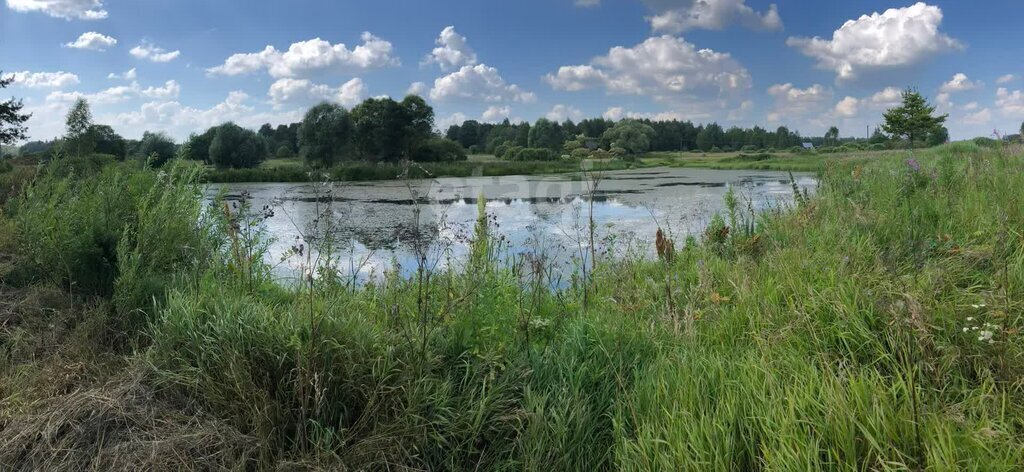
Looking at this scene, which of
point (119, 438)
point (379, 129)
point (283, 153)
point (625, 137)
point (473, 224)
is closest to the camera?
point (119, 438)

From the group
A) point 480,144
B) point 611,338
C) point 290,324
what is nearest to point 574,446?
point 611,338

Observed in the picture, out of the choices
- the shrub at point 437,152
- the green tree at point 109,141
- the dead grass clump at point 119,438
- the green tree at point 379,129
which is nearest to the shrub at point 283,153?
the green tree at point 379,129

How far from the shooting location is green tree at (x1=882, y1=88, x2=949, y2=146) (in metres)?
34.5

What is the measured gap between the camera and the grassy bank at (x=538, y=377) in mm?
1808

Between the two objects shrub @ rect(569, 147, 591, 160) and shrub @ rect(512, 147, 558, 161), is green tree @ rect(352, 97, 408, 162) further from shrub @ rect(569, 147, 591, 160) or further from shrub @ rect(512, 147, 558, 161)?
shrub @ rect(569, 147, 591, 160)

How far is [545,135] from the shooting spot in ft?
136

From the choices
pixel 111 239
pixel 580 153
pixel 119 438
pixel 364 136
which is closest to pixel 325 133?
pixel 364 136

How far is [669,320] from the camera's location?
2811 millimetres

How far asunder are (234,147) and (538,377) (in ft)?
92.0

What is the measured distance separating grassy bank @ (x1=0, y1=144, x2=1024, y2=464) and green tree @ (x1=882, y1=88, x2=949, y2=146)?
38623 mm

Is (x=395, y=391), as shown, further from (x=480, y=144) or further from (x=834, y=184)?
(x=480, y=144)

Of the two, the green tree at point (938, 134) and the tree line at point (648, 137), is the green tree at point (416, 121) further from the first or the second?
the green tree at point (938, 134)

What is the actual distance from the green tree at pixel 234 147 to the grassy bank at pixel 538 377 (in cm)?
2542

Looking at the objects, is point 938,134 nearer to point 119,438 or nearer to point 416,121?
point 416,121
